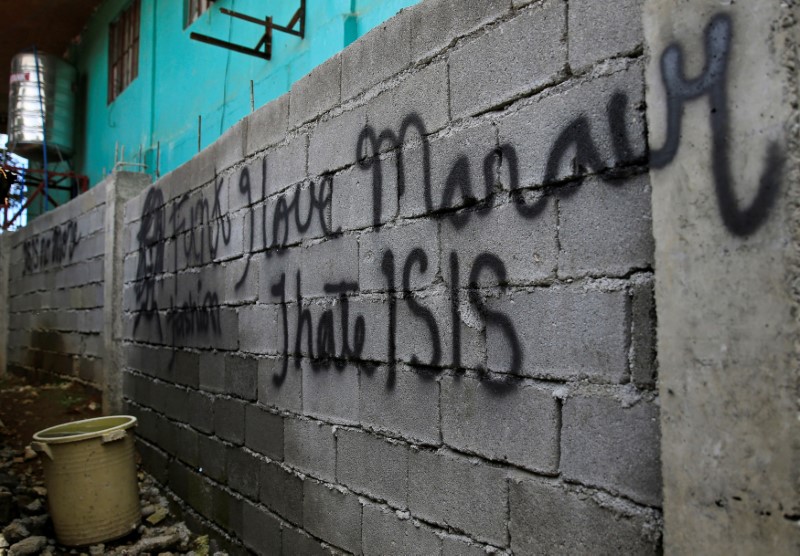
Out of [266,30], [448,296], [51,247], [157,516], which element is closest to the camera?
[448,296]

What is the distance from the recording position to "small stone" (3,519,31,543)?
3729 mm

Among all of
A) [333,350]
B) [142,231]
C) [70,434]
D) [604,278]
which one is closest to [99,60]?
[142,231]

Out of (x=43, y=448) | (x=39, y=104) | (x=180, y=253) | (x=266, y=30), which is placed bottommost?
(x=43, y=448)

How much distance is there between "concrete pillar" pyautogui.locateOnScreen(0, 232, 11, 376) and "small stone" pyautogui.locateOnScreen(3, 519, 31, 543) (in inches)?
243

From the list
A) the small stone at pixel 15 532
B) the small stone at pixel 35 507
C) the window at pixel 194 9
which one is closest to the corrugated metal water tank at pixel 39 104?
the window at pixel 194 9

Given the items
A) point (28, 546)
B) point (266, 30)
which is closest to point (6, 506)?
point (28, 546)

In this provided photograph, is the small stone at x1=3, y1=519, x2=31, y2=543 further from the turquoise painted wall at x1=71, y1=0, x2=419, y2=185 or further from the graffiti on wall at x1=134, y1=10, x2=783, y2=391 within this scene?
the turquoise painted wall at x1=71, y1=0, x2=419, y2=185

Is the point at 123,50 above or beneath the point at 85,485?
above

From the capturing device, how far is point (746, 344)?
125 cm

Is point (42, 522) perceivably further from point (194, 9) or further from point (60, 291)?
point (194, 9)

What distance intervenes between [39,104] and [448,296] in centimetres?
1368

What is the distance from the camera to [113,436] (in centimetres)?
387

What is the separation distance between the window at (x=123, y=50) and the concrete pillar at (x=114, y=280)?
5.48 m

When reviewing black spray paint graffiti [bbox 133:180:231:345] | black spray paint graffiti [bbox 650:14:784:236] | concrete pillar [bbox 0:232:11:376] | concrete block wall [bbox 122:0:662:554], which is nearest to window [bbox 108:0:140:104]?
concrete pillar [bbox 0:232:11:376]
